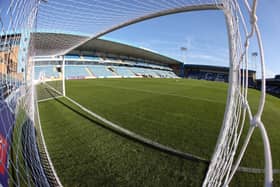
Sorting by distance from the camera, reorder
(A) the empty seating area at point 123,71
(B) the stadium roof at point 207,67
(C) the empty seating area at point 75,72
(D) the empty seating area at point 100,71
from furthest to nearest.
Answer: (B) the stadium roof at point 207,67 → (A) the empty seating area at point 123,71 → (D) the empty seating area at point 100,71 → (C) the empty seating area at point 75,72

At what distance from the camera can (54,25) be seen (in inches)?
170

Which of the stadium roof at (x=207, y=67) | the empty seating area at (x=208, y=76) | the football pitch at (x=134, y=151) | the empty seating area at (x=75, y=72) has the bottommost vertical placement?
the football pitch at (x=134, y=151)

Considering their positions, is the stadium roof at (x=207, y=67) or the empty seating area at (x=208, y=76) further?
the empty seating area at (x=208, y=76)

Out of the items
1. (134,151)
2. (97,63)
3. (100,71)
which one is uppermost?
(97,63)

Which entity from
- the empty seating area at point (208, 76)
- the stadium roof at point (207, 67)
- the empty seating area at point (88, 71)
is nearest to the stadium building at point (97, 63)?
the empty seating area at point (88, 71)

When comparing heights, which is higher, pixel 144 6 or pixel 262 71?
pixel 144 6

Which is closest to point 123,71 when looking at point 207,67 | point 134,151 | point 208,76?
point 134,151

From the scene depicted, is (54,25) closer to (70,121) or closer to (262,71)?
(70,121)

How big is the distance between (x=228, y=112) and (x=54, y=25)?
5.03 meters

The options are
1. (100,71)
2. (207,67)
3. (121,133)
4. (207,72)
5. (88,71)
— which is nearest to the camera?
(121,133)

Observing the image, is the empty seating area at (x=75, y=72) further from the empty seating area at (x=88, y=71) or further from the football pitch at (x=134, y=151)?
the football pitch at (x=134, y=151)

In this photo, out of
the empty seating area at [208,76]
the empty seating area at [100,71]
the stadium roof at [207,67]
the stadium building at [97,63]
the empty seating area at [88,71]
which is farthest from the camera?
the empty seating area at [208,76]

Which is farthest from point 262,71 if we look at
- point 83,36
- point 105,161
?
point 83,36

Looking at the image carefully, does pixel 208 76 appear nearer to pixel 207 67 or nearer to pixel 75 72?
pixel 207 67
